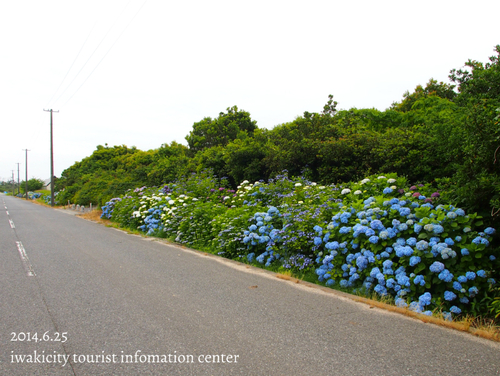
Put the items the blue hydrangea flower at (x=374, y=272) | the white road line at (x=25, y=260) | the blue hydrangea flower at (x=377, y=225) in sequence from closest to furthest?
the blue hydrangea flower at (x=374, y=272) < the blue hydrangea flower at (x=377, y=225) < the white road line at (x=25, y=260)

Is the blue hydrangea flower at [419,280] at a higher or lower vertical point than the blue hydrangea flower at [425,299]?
higher

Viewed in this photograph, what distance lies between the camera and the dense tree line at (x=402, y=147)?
512 cm

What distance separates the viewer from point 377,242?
5.50m

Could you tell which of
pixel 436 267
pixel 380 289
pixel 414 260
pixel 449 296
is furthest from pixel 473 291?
pixel 380 289

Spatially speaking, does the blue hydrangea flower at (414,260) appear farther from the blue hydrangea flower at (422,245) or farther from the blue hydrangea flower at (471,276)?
the blue hydrangea flower at (471,276)

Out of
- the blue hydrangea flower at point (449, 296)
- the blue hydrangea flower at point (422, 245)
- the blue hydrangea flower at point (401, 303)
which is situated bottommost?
the blue hydrangea flower at point (401, 303)

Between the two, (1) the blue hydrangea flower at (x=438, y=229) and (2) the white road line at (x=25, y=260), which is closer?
(1) the blue hydrangea flower at (x=438, y=229)

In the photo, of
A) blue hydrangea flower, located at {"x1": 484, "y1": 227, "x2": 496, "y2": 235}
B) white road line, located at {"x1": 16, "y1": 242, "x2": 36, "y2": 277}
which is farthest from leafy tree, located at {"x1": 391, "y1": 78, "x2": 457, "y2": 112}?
white road line, located at {"x1": 16, "y1": 242, "x2": 36, "y2": 277}

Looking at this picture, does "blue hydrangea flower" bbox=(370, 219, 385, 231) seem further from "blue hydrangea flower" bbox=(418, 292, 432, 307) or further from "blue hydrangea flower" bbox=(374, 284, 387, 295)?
"blue hydrangea flower" bbox=(418, 292, 432, 307)

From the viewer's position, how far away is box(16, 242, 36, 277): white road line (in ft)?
22.9

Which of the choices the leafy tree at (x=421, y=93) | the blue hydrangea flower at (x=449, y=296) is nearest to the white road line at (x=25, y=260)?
the blue hydrangea flower at (x=449, y=296)

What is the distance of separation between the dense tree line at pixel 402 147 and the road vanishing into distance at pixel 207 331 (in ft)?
7.48

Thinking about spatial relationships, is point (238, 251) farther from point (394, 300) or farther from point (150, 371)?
point (150, 371)

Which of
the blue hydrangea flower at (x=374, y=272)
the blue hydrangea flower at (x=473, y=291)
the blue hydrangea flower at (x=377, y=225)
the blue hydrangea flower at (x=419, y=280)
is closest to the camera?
the blue hydrangea flower at (x=473, y=291)
